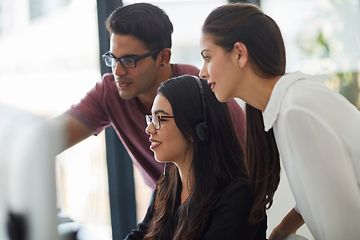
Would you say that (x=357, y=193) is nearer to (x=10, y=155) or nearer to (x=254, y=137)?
(x=254, y=137)

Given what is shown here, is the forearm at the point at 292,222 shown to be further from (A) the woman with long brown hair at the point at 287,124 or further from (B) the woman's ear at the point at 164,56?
(B) the woman's ear at the point at 164,56

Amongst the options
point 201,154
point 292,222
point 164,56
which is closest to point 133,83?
point 164,56

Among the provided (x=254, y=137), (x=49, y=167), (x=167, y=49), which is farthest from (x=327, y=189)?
(x=167, y=49)

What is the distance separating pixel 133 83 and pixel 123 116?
165mm

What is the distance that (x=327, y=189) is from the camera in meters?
0.91

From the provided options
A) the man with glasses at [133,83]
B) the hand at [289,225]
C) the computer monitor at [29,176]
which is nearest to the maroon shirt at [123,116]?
the man with glasses at [133,83]

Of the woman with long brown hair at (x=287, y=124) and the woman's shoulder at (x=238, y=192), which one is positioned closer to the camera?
the woman with long brown hair at (x=287, y=124)

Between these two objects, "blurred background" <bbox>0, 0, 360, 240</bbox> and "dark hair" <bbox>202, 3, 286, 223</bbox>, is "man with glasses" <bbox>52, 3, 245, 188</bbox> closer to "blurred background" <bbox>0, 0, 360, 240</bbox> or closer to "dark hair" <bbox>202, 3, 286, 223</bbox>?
"dark hair" <bbox>202, 3, 286, 223</bbox>

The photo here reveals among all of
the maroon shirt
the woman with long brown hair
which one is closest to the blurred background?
the maroon shirt

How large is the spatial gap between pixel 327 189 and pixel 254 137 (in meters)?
0.33

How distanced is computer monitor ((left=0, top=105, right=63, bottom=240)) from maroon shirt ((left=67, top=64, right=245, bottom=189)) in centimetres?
127

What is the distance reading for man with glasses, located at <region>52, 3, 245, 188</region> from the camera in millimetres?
1602

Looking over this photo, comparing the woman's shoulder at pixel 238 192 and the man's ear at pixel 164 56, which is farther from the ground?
the man's ear at pixel 164 56

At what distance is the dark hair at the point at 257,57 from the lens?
108 cm
